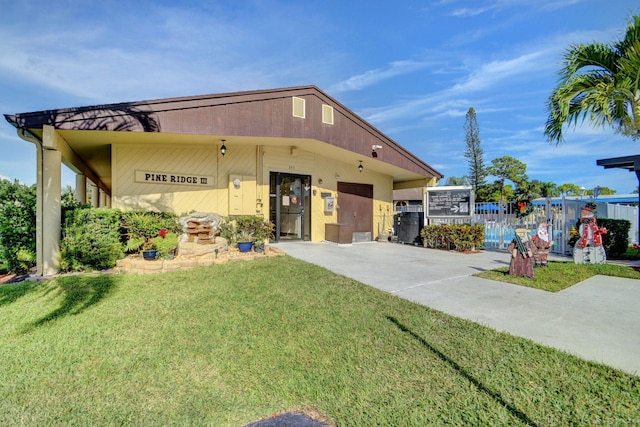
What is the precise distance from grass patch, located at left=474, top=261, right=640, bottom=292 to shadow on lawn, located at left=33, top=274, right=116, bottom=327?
6.38 metres

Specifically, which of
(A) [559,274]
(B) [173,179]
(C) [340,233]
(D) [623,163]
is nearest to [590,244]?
(A) [559,274]

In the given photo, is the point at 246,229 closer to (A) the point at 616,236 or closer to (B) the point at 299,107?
(B) the point at 299,107

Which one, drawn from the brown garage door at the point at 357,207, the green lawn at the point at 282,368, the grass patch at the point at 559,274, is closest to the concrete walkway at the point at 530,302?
the grass patch at the point at 559,274

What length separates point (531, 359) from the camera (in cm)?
248

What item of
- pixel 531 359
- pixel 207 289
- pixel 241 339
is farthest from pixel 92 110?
pixel 531 359

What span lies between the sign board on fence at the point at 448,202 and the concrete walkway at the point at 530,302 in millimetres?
2872

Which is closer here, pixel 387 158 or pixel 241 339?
pixel 241 339

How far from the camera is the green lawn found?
75.4 inches

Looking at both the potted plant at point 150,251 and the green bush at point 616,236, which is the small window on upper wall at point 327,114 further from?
the green bush at point 616,236

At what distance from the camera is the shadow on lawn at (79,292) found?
A: 146 inches

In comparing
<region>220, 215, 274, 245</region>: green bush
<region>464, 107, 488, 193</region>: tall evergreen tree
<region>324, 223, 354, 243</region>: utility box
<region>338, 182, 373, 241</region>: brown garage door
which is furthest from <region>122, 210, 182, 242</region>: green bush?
<region>464, 107, 488, 193</region>: tall evergreen tree

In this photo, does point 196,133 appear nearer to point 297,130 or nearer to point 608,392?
point 297,130

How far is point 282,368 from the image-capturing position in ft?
8.04

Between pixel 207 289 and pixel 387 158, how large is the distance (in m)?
7.84
